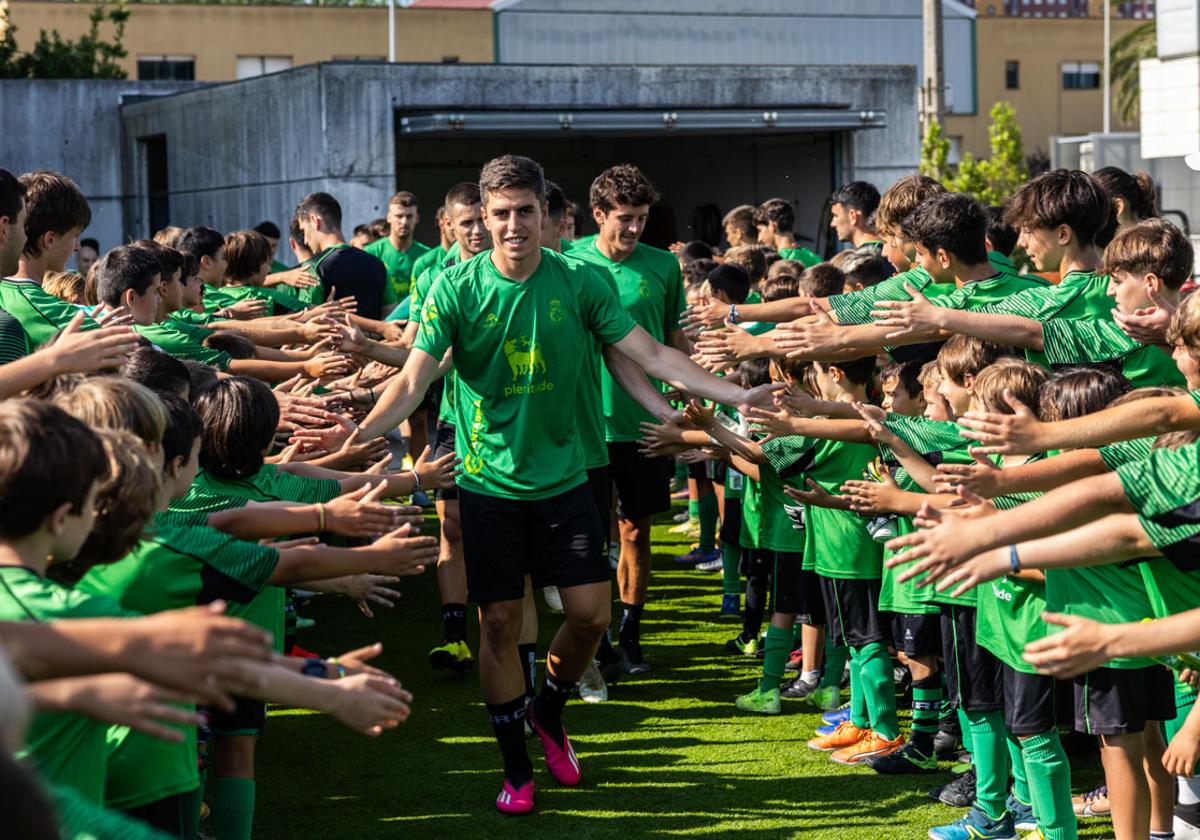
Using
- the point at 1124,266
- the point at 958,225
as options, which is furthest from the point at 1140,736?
the point at 958,225

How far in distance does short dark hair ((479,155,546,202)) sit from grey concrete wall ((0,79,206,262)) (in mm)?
16524

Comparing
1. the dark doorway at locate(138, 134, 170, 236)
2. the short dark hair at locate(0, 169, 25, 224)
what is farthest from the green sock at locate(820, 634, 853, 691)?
the dark doorway at locate(138, 134, 170, 236)

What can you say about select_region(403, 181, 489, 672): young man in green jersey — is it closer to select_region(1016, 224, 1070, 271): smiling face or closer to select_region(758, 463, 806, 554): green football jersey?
select_region(758, 463, 806, 554): green football jersey

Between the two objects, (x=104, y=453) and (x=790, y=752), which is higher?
(x=104, y=453)

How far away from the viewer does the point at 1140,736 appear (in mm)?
4664

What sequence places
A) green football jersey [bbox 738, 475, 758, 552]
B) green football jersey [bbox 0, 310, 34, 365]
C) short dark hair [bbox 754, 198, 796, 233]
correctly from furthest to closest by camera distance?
short dark hair [bbox 754, 198, 796, 233] → green football jersey [bbox 738, 475, 758, 552] → green football jersey [bbox 0, 310, 34, 365]

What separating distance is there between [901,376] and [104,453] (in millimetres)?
3974

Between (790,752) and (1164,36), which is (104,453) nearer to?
(790,752)

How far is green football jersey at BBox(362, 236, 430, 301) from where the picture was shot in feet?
41.5

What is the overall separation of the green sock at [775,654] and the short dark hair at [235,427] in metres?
2.94

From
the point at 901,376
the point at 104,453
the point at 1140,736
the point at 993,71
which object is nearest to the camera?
the point at 104,453

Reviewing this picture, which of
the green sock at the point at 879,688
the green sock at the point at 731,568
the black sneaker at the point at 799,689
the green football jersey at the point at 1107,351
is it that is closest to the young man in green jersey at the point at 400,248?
the green sock at the point at 731,568

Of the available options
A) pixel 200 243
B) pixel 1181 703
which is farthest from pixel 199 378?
pixel 200 243

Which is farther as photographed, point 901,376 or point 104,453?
point 901,376
